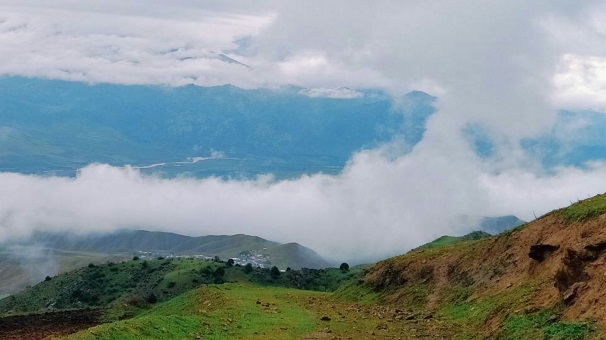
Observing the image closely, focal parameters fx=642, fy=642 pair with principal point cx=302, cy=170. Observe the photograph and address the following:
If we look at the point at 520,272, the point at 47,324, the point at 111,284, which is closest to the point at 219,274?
Result: the point at 111,284

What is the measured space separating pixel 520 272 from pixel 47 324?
27796 mm

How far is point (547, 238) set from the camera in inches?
1304

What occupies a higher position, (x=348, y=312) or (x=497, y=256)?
(x=497, y=256)

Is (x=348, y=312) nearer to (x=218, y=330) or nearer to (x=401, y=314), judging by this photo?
(x=401, y=314)

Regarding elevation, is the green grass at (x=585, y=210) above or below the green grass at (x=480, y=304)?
above

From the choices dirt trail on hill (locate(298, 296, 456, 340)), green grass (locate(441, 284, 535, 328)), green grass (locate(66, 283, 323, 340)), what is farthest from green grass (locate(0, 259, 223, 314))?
green grass (locate(441, 284, 535, 328))

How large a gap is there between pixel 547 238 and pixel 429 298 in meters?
7.79

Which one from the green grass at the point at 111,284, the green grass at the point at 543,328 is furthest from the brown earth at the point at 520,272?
the green grass at the point at 111,284

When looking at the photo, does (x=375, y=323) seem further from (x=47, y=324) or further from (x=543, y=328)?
(x=47, y=324)

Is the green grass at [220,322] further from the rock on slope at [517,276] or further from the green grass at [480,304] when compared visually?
the rock on slope at [517,276]

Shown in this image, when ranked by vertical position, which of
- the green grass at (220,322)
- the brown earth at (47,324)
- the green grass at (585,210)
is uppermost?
the green grass at (585,210)

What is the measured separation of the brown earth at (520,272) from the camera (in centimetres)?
2383

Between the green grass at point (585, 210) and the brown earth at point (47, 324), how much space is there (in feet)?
87.9

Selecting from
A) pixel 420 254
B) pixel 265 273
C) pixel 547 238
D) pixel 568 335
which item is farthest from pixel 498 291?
pixel 265 273
